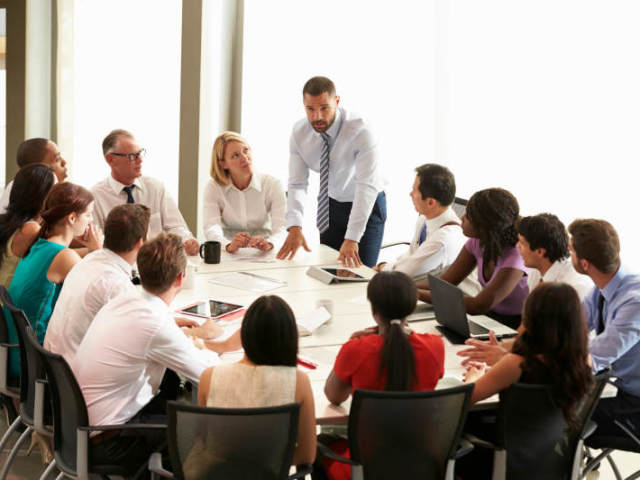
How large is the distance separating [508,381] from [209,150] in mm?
4774

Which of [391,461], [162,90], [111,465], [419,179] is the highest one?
[162,90]

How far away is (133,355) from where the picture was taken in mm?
2609

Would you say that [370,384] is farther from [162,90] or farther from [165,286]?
[162,90]

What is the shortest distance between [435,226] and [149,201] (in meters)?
1.79

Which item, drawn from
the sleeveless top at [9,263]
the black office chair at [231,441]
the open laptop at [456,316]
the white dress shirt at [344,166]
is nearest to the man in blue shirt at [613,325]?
the open laptop at [456,316]

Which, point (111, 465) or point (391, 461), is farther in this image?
point (111, 465)

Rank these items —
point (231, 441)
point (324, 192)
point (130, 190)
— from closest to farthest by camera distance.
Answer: point (231, 441) < point (130, 190) < point (324, 192)

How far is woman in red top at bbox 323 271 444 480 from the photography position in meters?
2.45

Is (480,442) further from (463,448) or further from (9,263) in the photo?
(9,263)

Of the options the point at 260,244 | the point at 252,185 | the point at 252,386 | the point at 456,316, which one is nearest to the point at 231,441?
the point at 252,386

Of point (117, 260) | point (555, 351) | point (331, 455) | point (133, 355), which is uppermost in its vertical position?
point (117, 260)

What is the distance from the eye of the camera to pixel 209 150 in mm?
6832

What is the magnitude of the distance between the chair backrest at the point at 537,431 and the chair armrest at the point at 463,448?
106 millimetres

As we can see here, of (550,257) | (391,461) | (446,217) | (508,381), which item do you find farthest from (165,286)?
(446,217)
